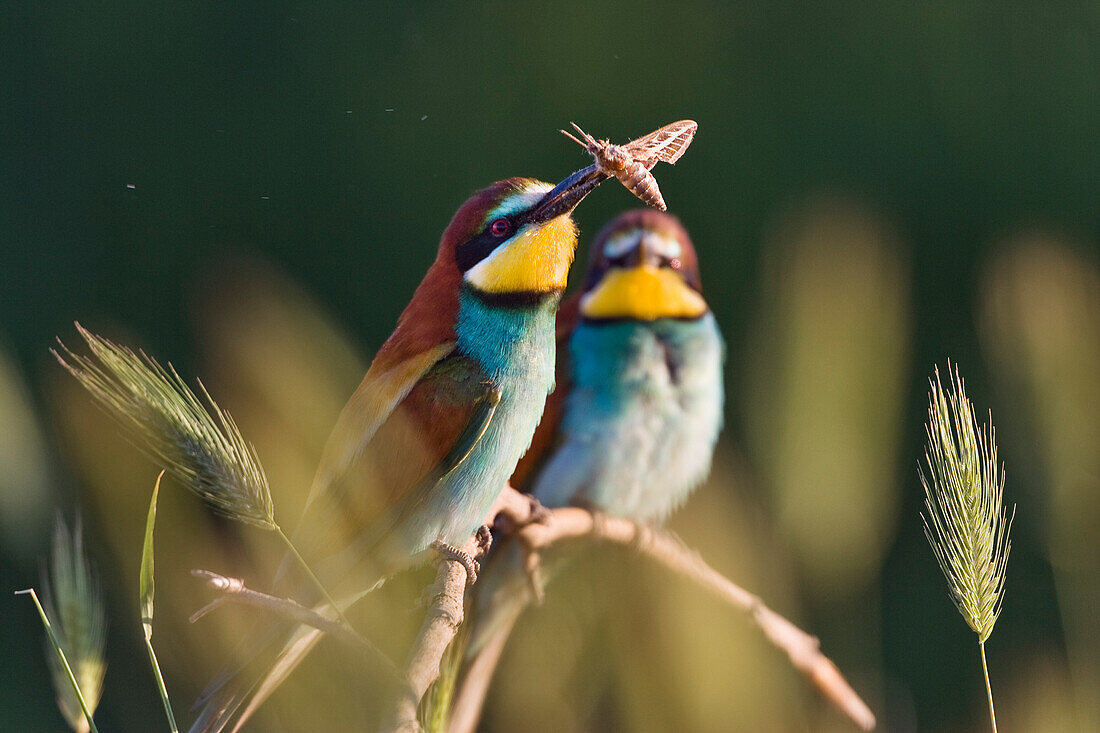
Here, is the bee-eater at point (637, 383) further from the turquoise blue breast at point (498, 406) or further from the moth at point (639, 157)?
the moth at point (639, 157)

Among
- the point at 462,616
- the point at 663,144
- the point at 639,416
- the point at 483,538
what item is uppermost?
the point at 663,144

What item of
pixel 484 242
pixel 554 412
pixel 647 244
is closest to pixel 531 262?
pixel 484 242

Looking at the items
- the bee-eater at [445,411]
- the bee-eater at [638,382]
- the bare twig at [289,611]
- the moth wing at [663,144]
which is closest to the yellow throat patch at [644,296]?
the bee-eater at [638,382]

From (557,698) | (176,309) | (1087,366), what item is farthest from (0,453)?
(176,309)

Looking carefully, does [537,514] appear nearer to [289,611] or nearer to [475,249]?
[475,249]

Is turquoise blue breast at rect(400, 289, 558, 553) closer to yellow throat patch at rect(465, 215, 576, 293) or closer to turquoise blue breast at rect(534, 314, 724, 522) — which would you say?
yellow throat patch at rect(465, 215, 576, 293)

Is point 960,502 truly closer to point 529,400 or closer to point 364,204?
point 529,400
